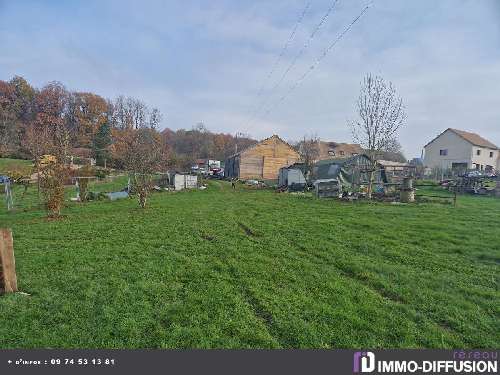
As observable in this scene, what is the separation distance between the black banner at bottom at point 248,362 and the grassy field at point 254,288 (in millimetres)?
115

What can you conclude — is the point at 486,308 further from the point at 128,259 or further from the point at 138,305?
the point at 128,259

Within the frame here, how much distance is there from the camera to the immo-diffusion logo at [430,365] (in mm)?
2715

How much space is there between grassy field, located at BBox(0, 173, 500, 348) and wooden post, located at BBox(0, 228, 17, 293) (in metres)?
0.26

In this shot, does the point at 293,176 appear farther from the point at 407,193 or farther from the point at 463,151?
the point at 463,151

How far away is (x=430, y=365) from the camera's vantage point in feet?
9.07

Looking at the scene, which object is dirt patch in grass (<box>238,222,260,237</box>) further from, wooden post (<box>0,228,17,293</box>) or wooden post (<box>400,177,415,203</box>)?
wooden post (<box>400,177,415,203</box>)

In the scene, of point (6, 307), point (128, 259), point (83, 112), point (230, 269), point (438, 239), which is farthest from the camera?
point (83, 112)

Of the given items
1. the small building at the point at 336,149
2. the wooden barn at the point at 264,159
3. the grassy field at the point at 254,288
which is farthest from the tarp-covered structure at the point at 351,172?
the small building at the point at 336,149

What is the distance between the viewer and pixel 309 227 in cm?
909

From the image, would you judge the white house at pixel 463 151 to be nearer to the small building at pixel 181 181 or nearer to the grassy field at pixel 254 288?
the small building at pixel 181 181

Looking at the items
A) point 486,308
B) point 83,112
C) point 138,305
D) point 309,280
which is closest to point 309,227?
point 309,280

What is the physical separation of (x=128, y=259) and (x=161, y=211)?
684cm

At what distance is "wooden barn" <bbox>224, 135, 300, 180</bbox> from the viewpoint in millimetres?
39031

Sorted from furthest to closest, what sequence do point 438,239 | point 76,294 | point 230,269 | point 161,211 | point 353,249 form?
point 161,211 → point 438,239 → point 353,249 → point 230,269 → point 76,294
